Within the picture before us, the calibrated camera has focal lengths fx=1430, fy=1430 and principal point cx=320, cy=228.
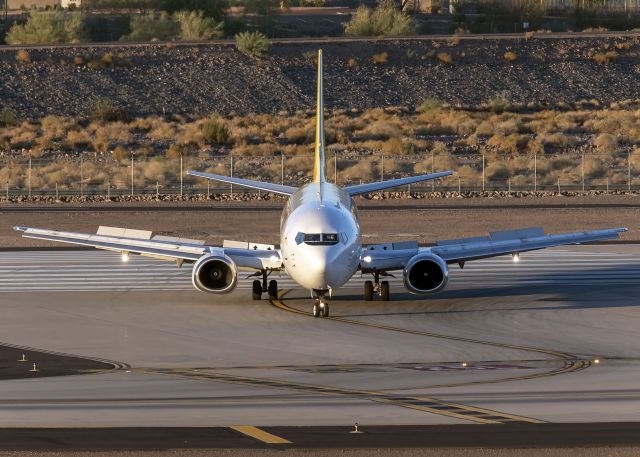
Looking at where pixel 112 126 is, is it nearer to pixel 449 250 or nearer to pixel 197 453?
pixel 449 250

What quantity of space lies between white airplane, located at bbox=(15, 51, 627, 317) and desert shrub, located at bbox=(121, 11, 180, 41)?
11487 cm

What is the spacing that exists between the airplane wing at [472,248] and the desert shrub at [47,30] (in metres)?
114

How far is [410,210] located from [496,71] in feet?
230

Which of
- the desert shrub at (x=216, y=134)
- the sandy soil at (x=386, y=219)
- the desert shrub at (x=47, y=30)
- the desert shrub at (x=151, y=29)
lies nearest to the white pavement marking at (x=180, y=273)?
the sandy soil at (x=386, y=219)

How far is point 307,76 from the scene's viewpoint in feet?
438

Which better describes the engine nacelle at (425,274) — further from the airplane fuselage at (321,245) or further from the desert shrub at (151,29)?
the desert shrub at (151,29)

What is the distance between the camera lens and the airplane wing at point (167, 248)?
39.0 meters

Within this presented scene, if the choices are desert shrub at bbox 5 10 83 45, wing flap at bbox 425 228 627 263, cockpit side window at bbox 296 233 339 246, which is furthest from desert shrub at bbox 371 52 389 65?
cockpit side window at bbox 296 233 339 246

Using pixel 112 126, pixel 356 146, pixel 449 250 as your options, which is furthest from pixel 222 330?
pixel 112 126

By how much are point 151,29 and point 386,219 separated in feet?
320

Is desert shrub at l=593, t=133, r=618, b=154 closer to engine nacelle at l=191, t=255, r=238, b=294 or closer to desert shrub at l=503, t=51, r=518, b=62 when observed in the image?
desert shrub at l=503, t=51, r=518, b=62

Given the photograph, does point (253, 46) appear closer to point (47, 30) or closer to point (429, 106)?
point (429, 106)

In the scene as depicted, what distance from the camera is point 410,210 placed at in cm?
6869

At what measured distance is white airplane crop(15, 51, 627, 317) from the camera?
35219 millimetres
